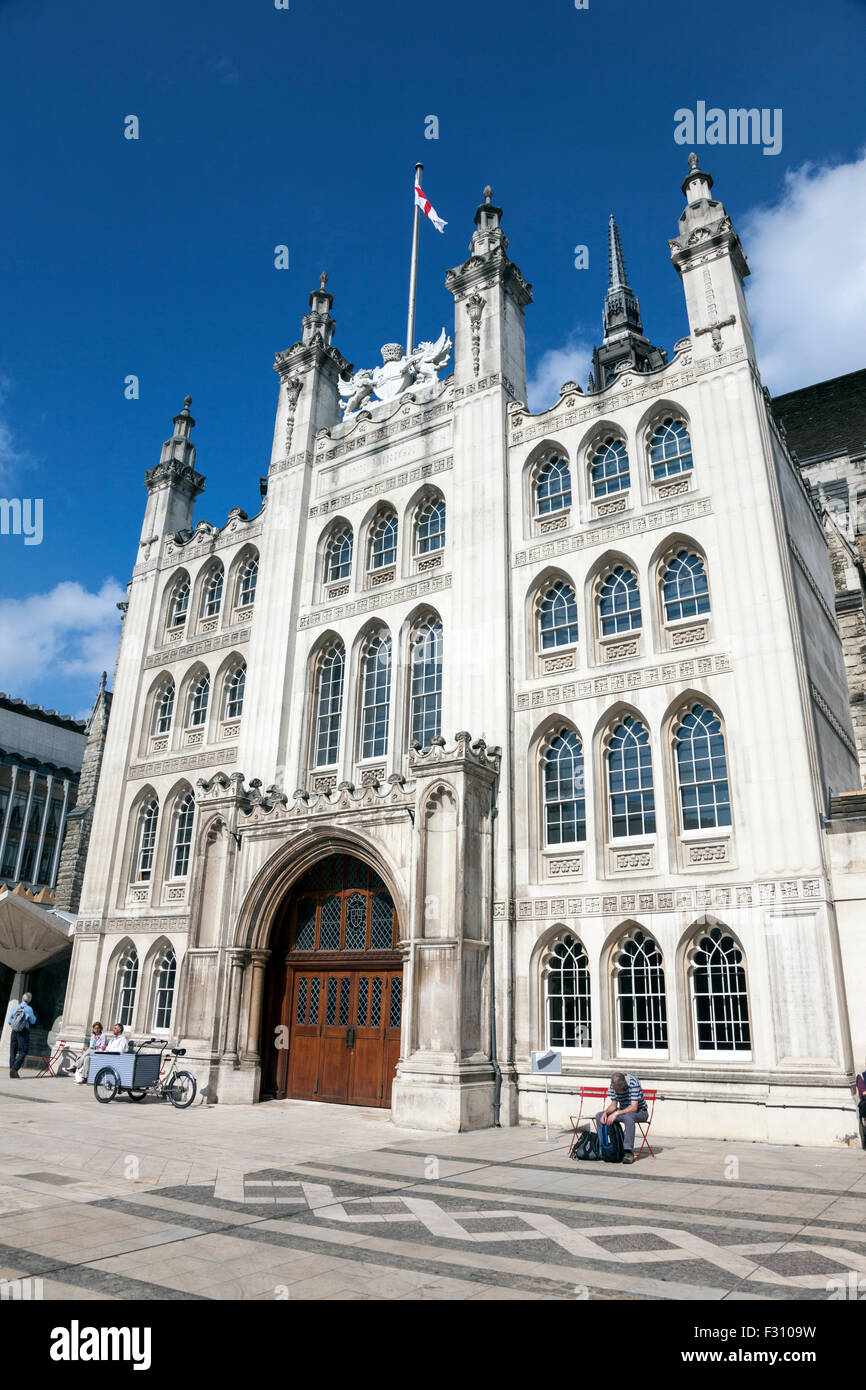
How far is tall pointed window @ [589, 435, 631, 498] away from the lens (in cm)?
2130

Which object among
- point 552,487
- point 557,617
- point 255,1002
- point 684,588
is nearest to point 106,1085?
point 255,1002

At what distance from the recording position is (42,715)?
59.6m

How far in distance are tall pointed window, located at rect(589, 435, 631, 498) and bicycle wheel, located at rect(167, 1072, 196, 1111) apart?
16058mm

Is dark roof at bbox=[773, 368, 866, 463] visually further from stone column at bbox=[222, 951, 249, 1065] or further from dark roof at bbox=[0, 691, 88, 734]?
dark roof at bbox=[0, 691, 88, 734]

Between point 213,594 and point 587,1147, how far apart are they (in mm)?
21807

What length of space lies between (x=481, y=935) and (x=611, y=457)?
38.1 feet

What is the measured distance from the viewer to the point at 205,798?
75.0 ft

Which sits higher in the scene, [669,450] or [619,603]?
[669,450]

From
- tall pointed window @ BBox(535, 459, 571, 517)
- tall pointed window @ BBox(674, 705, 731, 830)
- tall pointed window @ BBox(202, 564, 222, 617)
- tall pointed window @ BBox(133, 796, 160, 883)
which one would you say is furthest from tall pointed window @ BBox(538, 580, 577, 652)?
tall pointed window @ BBox(133, 796, 160, 883)

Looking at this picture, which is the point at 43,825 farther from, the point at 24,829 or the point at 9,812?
the point at 9,812

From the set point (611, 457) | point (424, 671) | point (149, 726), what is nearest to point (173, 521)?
point (149, 726)
